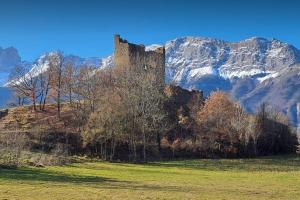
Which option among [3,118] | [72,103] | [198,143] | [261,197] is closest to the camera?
[261,197]

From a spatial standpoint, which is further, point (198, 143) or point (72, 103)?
point (72, 103)

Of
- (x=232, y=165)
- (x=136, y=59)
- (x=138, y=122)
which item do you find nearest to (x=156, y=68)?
(x=136, y=59)

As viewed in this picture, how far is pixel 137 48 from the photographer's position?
13138 centimetres

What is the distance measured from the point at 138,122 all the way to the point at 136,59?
3403 centimetres

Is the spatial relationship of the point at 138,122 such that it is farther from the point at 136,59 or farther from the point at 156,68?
the point at 156,68

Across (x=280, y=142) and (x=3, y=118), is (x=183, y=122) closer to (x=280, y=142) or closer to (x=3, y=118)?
(x=280, y=142)

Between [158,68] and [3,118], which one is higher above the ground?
[158,68]

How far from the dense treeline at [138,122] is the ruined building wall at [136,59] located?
7.29 ft

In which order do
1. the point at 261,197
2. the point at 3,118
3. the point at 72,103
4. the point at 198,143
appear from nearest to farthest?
the point at 261,197, the point at 198,143, the point at 3,118, the point at 72,103

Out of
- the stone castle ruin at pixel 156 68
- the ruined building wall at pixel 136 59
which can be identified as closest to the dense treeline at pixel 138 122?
the stone castle ruin at pixel 156 68

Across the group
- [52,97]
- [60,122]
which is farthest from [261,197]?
[52,97]

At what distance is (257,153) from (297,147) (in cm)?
1897

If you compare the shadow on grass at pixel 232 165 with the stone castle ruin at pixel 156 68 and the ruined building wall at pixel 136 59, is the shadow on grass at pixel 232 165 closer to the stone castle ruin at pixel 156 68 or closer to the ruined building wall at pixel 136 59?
the stone castle ruin at pixel 156 68

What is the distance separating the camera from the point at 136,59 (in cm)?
12862
